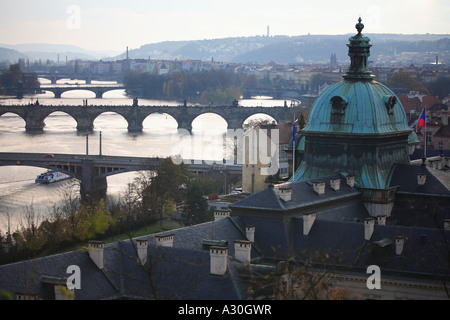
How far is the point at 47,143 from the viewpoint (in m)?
93.0

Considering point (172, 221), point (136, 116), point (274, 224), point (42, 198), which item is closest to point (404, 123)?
point (274, 224)

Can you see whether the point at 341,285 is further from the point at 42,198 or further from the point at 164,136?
the point at 164,136

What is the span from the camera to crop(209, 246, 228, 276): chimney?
22375mm

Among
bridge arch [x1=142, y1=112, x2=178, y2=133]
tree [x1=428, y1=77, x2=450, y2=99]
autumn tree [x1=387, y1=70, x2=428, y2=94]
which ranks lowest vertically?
bridge arch [x1=142, y1=112, x2=178, y2=133]

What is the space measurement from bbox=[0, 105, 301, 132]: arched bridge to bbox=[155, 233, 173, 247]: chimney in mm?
84703

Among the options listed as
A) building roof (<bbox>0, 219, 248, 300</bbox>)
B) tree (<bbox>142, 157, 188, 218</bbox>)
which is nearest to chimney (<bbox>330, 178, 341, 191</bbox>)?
building roof (<bbox>0, 219, 248, 300</bbox>)

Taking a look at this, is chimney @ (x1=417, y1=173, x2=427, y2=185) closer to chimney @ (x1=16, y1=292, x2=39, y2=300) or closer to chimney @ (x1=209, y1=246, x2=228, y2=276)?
chimney @ (x1=209, y1=246, x2=228, y2=276)

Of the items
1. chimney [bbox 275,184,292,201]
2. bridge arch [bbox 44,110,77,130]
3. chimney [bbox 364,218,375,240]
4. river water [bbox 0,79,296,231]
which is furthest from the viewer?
bridge arch [bbox 44,110,77,130]

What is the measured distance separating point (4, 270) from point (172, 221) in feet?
93.5

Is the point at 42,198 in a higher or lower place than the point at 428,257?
lower

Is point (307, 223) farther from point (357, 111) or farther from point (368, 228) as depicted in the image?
point (357, 111)

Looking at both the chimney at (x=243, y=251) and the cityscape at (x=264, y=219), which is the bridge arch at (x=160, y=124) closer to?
the cityscape at (x=264, y=219)

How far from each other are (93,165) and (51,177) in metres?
3.50

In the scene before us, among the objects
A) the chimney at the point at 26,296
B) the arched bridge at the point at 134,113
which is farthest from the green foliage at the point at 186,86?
the chimney at the point at 26,296
